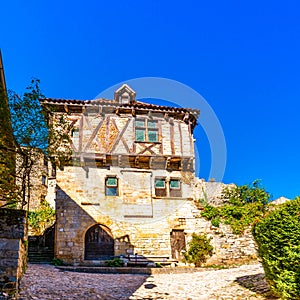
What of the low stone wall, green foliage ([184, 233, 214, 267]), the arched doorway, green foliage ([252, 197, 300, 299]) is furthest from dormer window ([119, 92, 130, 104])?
the low stone wall

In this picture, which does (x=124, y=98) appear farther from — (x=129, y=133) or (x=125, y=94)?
(x=129, y=133)

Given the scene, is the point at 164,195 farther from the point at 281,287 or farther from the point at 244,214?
the point at 281,287

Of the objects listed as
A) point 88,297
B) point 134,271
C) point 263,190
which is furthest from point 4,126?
point 263,190

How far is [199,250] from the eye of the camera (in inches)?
563

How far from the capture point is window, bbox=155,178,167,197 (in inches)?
615

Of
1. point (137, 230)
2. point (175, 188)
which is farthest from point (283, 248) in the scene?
point (175, 188)

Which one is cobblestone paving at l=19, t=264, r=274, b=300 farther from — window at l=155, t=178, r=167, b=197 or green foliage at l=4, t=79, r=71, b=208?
window at l=155, t=178, r=167, b=197

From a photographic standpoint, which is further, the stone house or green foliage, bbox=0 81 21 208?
the stone house

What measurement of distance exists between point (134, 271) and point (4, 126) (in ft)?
23.1

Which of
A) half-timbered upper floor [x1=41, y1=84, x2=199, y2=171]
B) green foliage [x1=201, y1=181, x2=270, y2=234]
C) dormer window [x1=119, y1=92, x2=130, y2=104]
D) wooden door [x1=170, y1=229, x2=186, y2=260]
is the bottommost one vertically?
wooden door [x1=170, y1=229, x2=186, y2=260]

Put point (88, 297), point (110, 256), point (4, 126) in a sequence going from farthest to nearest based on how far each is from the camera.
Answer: point (110, 256)
point (4, 126)
point (88, 297)

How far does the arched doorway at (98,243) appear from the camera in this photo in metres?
14.3

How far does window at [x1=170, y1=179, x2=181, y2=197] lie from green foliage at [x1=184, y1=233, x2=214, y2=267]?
2.22m

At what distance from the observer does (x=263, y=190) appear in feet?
58.3
